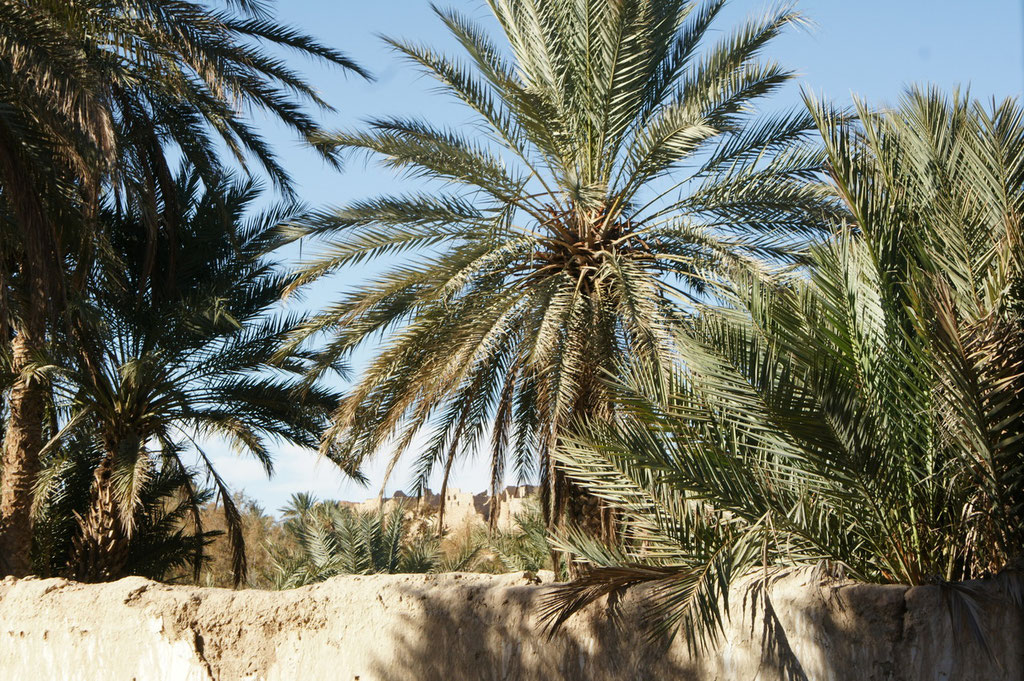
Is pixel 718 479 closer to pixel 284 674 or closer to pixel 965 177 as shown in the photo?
pixel 965 177

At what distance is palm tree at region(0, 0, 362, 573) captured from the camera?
789cm

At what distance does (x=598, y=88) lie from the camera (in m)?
8.72

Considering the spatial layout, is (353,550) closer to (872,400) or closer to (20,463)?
(20,463)

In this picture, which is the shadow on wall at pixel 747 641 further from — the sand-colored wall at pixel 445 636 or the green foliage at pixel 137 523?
the green foliage at pixel 137 523

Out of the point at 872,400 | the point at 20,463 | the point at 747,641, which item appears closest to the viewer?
the point at 747,641

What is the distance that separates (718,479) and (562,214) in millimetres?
4729

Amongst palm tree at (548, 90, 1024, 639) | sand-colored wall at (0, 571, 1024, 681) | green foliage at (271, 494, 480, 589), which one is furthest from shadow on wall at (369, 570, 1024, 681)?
green foliage at (271, 494, 480, 589)

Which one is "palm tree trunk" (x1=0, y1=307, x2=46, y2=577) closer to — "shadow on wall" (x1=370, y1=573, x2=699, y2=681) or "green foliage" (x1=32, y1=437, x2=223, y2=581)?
"green foliage" (x1=32, y1=437, x2=223, y2=581)

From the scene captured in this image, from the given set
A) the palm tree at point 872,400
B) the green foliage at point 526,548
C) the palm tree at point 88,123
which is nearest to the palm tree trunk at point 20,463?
the palm tree at point 88,123

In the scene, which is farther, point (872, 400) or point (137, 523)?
point (137, 523)

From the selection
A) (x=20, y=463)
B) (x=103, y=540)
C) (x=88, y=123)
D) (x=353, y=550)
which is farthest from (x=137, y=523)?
(x=88, y=123)

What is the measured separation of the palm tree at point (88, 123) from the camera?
789 centimetres

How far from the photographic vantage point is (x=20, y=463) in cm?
1126

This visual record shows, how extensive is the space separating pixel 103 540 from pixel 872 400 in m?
9.56
